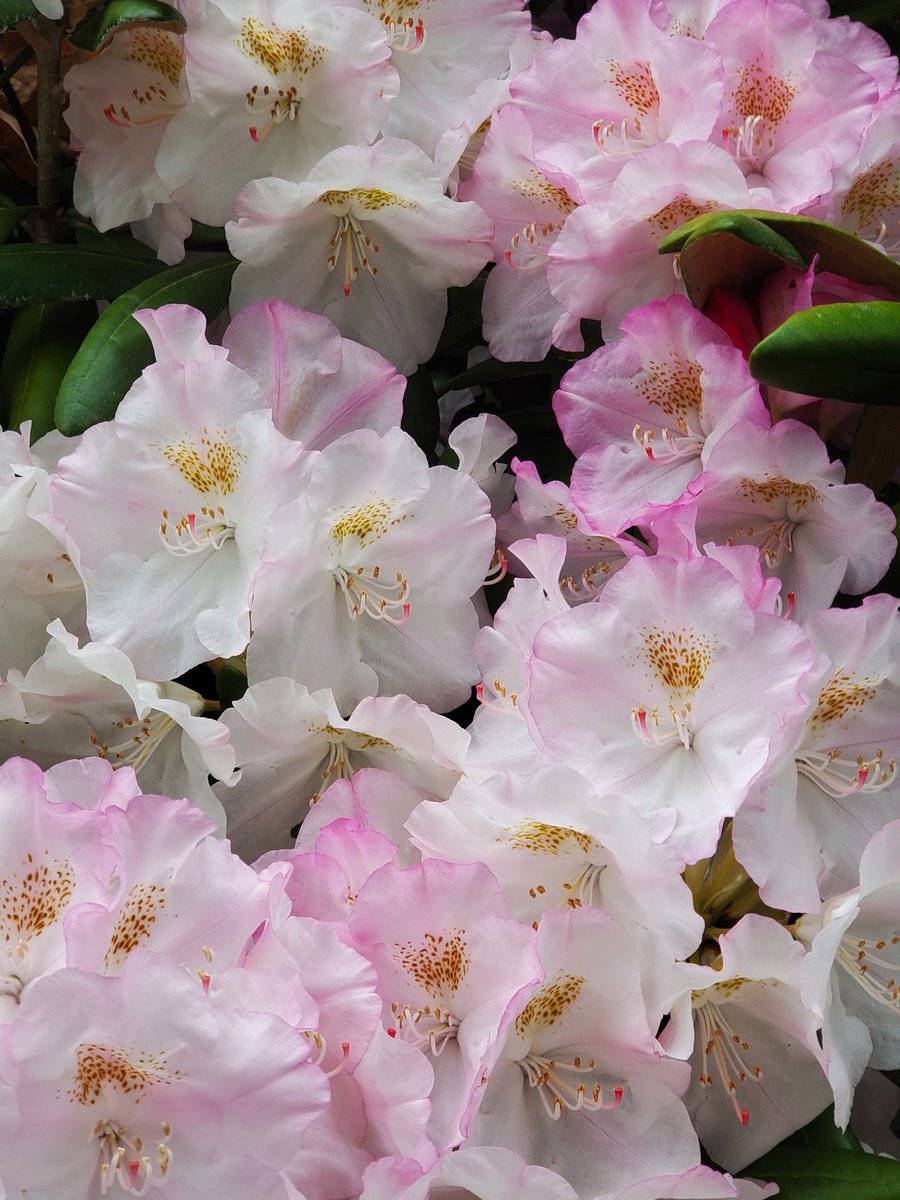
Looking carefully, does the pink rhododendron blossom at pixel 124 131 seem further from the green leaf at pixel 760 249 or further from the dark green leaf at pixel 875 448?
the dark green leaf at pixel 875 448

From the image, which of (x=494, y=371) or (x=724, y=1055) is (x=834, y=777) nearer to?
(x=724, y=1055)

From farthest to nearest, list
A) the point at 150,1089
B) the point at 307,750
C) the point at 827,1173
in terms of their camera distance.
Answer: the point at 307,750 < the point at 827,1173 < the point at 150,1089

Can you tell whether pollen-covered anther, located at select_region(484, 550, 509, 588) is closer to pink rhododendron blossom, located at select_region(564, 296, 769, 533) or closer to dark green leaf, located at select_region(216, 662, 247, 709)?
pink rhododendron blossom, located at select_region(564, 296, 769, 533)

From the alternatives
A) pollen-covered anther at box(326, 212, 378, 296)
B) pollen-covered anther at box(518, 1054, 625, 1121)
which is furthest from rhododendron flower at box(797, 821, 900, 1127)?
pollen-covered anther at box(326, 212, 378, 296)

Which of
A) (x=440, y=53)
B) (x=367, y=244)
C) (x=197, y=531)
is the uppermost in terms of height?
(x=440, y=53)

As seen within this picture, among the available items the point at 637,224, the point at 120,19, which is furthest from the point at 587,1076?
the point at 120,19

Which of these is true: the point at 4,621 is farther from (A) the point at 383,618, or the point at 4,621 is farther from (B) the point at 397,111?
(B) the point at 397,111

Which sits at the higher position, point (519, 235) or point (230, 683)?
point (519, 235)

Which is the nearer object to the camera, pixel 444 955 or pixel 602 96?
pixel 444 955

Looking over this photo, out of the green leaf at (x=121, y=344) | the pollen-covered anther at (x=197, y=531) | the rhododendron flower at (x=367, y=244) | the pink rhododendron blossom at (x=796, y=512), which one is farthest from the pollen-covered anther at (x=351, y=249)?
the pink rhododendron blossom at (x=796, y=512)
